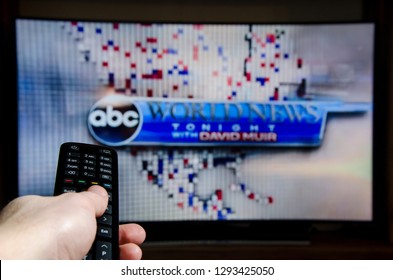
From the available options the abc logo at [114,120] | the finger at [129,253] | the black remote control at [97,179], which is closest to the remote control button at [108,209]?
the black remote control at [97,179]

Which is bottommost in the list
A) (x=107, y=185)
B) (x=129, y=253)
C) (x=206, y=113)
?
(x=129, y=253)

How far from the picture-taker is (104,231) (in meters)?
0.75

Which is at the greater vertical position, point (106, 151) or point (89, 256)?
point (106, 151)

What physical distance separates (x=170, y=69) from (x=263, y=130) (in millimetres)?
268

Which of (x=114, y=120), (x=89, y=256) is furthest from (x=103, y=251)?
(x=114, y=120)

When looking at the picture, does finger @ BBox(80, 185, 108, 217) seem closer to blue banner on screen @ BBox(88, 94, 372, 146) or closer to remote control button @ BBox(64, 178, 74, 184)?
remote control button @ BBox(64, 178, 74, 184)

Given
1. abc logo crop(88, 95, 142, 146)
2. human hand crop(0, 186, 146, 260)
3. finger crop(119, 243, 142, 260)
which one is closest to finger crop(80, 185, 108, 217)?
human hand crop(0, 186, 146, 260)

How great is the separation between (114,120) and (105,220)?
60 cm

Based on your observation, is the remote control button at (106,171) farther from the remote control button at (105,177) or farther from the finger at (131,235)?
the finger at (131,235)

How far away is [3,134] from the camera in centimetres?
136

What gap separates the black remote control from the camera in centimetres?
74

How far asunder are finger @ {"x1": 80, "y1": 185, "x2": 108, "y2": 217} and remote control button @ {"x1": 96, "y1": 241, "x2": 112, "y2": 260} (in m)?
0.04

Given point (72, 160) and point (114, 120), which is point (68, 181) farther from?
point (114, 120)

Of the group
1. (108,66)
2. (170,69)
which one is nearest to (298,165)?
(170,69)
